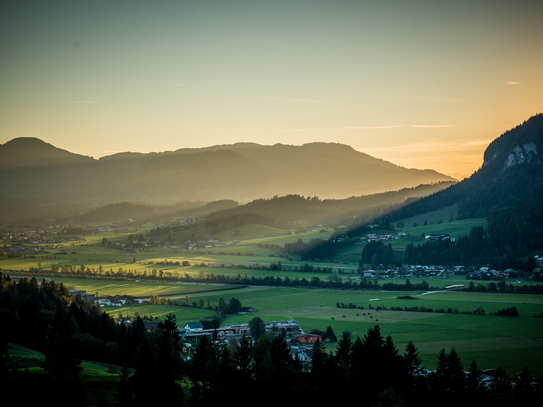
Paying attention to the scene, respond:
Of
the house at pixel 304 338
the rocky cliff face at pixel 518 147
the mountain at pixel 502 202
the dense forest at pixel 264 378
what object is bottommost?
the house at pixel 304 338

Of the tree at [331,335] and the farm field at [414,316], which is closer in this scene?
the farm field at [414,316]

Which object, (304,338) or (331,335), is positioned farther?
(331,335)

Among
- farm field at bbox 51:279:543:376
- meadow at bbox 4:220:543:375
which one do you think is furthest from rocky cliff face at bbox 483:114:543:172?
farm field at bbox 51:279:543:376

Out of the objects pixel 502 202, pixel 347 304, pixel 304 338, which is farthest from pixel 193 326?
pixel 502 202

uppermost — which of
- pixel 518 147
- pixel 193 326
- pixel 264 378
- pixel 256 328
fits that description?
pixel 518 147

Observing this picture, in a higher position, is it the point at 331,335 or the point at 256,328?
the point at 256,328

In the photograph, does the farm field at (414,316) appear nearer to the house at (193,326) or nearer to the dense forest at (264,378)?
the house at (193,326)

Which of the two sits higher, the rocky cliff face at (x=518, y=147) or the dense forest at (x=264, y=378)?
the rocky cliff face at (x=518, y=147)

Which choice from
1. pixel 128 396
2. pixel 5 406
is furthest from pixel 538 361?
pixel 5 406

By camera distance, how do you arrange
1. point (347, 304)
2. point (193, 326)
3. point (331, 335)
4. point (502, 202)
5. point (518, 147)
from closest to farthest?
point (331, 335) → point (193, 326) → point (347, 304) → point (502, 202) → point (518, 147)

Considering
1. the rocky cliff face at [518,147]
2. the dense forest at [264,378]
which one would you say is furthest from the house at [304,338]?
the rocky cliff face at [518,147]

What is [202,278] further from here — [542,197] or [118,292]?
[542,197]

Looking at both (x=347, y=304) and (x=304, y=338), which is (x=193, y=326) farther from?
(x=347, y=304)

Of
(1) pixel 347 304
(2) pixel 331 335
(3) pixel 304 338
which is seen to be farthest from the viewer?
Result: (1) pixel 347 304
